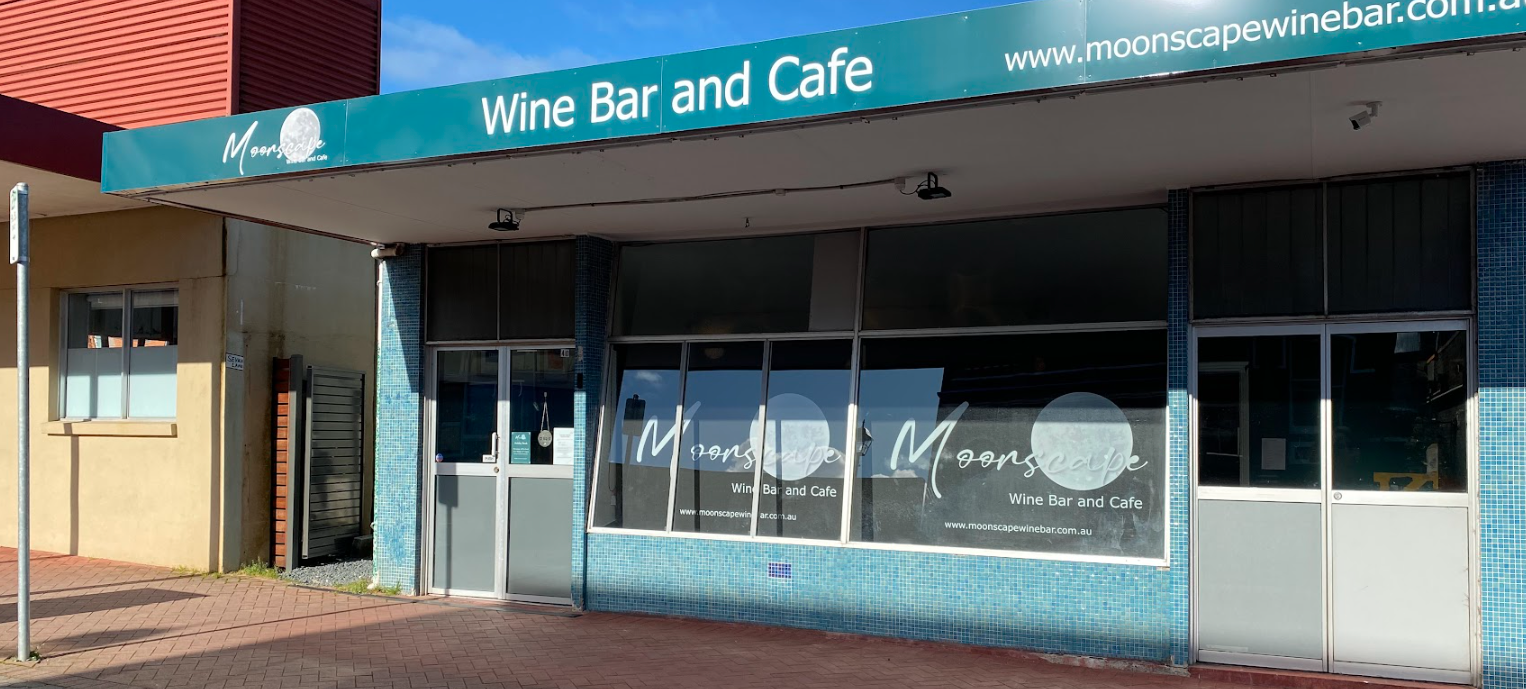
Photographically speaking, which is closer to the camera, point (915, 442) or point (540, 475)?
point (915, 442)

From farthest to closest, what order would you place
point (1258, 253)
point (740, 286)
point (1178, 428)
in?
point (740, 286), point (1178, 428), point (1258, 253)

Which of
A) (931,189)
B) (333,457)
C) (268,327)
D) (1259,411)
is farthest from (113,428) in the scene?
(1259,411)

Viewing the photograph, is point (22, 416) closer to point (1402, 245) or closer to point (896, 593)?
point (896, 593)

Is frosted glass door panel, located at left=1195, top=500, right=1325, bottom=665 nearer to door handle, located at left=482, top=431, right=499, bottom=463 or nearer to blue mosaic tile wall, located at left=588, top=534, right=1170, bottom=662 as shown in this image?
blue mosaic tile wall, located at left=588, top=534, right=1170, bottom=662

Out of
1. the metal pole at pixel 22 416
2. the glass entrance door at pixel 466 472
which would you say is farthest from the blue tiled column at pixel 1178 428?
the metal pole at pixel 22 416

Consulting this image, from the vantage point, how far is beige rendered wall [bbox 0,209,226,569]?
10.7 metres

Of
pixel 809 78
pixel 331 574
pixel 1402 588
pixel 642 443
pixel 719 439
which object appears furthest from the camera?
pixel 331 574

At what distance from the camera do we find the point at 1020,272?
823 cm

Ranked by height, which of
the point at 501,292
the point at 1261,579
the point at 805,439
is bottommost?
the point at 1261,579

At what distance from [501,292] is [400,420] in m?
1.47

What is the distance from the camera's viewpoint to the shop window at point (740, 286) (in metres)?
8.86

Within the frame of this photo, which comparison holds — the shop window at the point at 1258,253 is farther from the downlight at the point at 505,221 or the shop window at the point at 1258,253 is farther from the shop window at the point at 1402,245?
the downlight at the point at 505,221

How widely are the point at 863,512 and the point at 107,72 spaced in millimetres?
9819

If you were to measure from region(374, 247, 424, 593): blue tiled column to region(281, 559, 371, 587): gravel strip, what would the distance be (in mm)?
668
